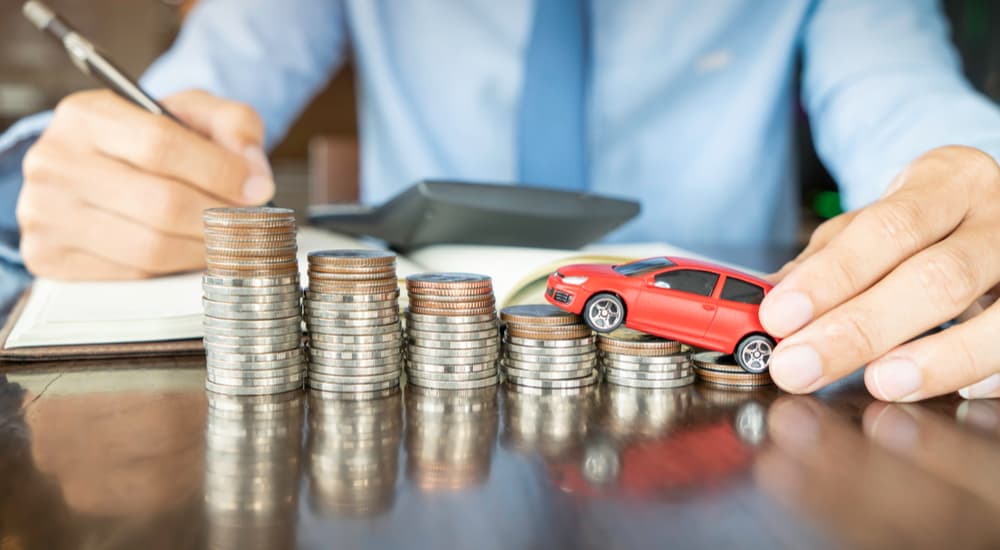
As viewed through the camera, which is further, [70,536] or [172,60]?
[172,60]

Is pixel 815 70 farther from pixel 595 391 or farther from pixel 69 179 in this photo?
pixel 69 179

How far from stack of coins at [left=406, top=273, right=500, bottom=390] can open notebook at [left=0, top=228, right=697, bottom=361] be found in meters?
0.15

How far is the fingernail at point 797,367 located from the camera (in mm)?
763

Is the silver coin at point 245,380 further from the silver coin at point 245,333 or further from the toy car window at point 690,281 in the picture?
the toy car window at point 690,281

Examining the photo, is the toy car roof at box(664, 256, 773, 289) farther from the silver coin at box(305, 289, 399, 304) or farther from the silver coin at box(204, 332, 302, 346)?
the silver coin at box(204, 332, 302, 346)

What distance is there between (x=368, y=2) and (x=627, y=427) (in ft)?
6.46

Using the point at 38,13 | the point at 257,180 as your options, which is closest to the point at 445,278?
the point at 257,180

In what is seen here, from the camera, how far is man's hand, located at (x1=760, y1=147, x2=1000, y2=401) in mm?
757

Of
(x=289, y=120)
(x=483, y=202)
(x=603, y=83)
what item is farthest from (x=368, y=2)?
(x=483, y=202)

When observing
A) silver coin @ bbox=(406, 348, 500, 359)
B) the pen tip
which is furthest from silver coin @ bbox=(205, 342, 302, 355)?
the pen tip

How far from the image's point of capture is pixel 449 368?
31.7 inches

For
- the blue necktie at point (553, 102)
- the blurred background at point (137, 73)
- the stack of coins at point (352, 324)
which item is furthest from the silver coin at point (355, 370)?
the blurred background at point (137, 73)

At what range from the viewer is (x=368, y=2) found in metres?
2.29

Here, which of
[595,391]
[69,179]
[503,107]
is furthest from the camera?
[503,107]
